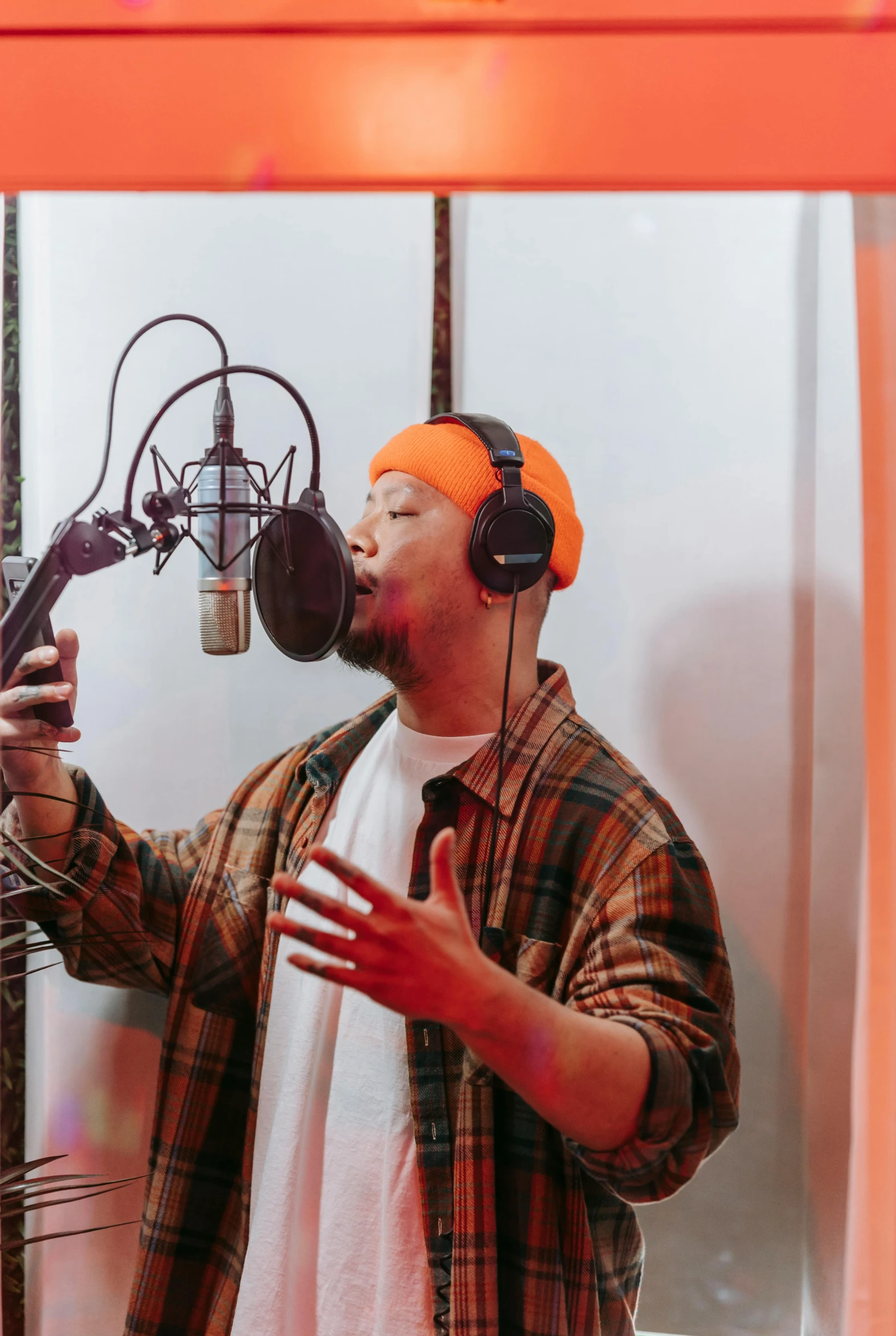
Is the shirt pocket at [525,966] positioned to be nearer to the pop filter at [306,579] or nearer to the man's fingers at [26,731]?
the pop filter at [306,579]

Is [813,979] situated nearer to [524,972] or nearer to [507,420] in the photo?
[524,972]

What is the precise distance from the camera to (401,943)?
0.75m

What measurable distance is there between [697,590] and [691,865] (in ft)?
0.92

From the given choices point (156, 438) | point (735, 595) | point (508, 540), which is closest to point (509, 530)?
point (508, 540)

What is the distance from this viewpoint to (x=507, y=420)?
3.60 ft

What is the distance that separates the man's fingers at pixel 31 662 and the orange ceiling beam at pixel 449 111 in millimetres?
485

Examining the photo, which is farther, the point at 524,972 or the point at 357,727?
the point at 357,727

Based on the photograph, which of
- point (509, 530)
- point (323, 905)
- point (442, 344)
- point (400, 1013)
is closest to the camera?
point (323, 905)

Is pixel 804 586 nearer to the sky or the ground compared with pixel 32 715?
nearer to the sky

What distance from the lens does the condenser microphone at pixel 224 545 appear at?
104 centimetres

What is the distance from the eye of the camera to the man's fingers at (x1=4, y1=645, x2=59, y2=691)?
1052 mm

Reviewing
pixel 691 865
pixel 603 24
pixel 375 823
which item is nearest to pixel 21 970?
pixel 375 823

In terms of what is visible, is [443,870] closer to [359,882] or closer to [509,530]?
[359,882]

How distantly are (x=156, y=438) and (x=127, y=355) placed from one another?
0.10 metres
